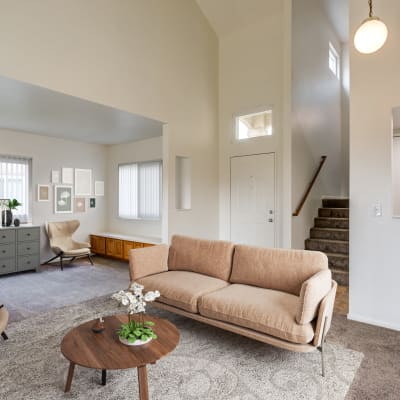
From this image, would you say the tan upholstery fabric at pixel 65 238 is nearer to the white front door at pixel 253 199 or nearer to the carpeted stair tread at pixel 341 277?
the white front door at pixel 253 199

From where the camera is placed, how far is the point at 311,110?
18.1 feet

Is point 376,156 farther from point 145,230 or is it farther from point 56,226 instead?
point 56,226

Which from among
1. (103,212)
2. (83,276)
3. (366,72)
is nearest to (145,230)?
(103,212)

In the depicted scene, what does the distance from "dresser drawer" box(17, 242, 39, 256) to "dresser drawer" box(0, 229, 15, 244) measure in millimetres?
172

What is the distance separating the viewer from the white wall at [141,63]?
3209 millimetres

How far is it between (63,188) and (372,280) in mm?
5675

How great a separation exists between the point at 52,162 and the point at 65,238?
156 centimetres

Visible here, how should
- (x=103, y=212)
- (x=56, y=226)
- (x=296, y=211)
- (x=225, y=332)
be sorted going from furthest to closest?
(x=103, y=212) < (x=56, y=226) < (x=296, y=211) < (x=225, y=332)

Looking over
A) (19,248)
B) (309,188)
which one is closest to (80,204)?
(19,248)

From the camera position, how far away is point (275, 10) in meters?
4.95

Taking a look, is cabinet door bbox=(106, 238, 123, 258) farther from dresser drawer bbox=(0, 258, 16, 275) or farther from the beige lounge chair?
dresser drawer bbox=(0, 258, 16, 275)

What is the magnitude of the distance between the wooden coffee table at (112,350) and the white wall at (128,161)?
13.6ft

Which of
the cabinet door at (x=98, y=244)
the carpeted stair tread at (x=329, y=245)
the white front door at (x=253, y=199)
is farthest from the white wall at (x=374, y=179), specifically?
the cabinet door at (x=98, y=244)

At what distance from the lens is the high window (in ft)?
21.5
